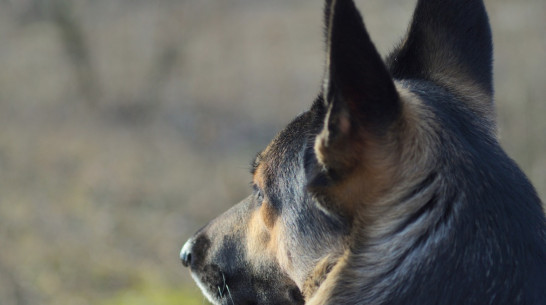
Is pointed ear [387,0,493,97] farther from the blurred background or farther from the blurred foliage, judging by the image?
the blurred background

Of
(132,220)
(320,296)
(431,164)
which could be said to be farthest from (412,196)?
(132,220)

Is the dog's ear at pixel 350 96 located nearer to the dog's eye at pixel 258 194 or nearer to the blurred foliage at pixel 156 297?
the dog's eye at pixel 258 194

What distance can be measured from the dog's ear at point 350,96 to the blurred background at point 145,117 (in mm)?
6032

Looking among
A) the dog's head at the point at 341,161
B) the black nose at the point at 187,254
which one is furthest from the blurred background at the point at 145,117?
the dog's head at the point at 341,161

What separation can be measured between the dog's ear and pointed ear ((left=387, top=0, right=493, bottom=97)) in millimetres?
859

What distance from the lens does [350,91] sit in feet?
9.00

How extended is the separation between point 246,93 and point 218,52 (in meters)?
1.87

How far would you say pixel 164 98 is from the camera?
16.1 m

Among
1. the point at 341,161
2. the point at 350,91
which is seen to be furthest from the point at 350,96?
the point at 341,161

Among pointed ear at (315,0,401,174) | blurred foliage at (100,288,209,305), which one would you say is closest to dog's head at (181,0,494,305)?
pointed ear at (315,0,401,174)

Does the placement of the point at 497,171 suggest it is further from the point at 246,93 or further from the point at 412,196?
the point at 246,93

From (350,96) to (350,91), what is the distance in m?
0.02

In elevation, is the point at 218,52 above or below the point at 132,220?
above

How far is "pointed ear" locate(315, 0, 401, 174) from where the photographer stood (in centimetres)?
263
